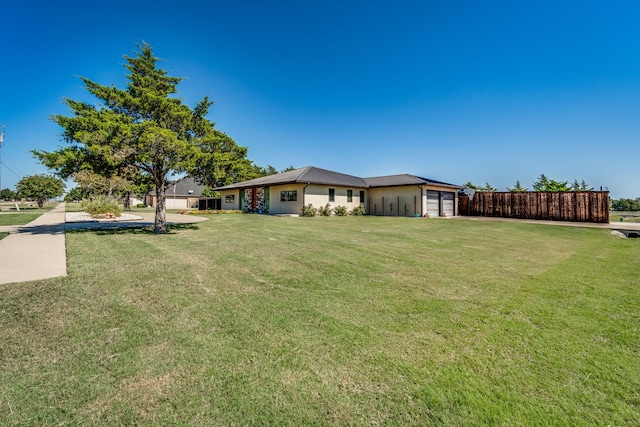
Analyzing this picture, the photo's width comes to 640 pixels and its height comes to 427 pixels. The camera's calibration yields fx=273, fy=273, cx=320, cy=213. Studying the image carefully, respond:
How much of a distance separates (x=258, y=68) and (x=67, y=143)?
1273 centimetres

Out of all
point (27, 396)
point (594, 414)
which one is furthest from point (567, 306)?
point (27, 396)

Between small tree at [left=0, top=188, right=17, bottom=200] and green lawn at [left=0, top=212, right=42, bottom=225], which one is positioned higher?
small tree at [left=0, top=188, right=17, bottom=200]

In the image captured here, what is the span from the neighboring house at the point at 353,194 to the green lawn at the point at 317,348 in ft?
55.4

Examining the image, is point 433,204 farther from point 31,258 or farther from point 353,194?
point 31,258

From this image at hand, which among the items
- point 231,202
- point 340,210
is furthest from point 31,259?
point 231,202

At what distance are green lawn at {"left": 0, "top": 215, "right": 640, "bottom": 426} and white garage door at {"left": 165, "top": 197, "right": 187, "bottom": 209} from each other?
139 ft

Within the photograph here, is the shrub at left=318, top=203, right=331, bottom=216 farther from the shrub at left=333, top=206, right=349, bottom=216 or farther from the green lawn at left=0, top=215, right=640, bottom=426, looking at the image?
the green lawn at left=0, top=215, right=640, bottom=426

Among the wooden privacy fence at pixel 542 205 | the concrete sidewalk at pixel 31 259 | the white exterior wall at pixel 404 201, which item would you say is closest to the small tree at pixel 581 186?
the wooden privacy fence at pixel 542 205

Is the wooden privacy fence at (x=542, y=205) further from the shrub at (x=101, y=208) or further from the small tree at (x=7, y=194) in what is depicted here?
the small tree at (x=7, y=194)

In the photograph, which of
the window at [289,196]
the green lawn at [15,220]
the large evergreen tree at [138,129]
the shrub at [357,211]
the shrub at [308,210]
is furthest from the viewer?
the shrub at [357,211]

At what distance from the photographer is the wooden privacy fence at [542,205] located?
18203 millimetres

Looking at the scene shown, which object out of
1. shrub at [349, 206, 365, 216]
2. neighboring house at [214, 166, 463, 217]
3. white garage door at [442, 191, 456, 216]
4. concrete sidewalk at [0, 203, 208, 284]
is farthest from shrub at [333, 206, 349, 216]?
concrete sidewalk at [0, 203, 208, 284]

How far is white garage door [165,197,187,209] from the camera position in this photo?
43.2 metres

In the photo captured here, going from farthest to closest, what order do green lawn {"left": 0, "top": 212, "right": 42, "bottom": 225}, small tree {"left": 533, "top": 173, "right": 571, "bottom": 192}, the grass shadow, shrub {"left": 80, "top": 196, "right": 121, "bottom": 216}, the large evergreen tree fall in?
1. small tree {"left": 533, "top": 173, "right": 571, "bottom": 192}
2. shrub {"left": 80, "top": 196, "right": 121, "bottom": 216}
3. green lawn {"left": 0, "top": 212, "right": 42, "bottom": 225}
4. the grass shadow
5. the large evergreen tree
